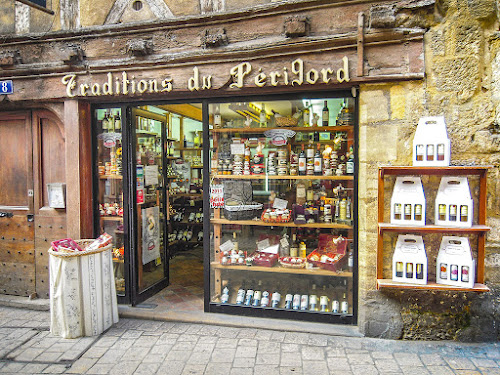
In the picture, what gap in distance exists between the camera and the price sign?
15.4ft

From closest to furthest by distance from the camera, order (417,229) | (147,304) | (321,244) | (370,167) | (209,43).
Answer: (417,229) < (370,167) < (209,43) < (321,244) < (147,304)

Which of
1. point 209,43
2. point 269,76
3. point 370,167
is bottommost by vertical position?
point 370,167

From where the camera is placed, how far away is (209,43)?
13.0 feet

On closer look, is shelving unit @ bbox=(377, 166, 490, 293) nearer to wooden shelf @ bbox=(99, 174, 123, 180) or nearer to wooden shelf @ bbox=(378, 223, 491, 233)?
wooden shelf @ bbox=(378, 223, 491, 233)

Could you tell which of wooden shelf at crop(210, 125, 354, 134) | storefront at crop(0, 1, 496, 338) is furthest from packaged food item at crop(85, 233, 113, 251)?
wooden shelf at crop(210, 125, 354, 134)

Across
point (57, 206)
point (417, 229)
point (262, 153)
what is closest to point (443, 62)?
point (417, 229)

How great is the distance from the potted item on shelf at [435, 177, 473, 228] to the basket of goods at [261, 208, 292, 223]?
1.63m

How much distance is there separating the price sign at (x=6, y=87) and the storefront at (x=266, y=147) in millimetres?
93

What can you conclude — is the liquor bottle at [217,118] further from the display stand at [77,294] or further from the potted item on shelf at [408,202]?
the potted item on shelf at [408,202]

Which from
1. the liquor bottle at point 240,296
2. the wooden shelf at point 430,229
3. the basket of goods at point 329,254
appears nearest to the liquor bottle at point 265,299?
the liquor bottle at point 240,296

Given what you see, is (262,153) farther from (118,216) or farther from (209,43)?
(118,216)

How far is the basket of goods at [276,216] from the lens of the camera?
434cm

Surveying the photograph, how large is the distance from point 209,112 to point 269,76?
88 centimetres

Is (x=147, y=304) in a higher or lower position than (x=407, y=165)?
lower
